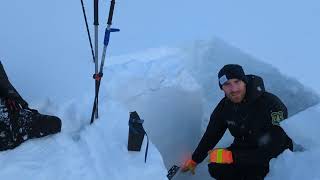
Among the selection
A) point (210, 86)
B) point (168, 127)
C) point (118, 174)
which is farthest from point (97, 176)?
point (210, 86)

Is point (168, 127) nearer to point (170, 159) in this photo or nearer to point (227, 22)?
point (170, 159)

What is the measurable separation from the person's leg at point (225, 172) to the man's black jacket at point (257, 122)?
0.63 ft

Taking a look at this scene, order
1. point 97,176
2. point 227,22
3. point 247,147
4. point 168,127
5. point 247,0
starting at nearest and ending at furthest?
point 97,176 < point 247,147 < point 168,127 < point 227,22 < point 247,0

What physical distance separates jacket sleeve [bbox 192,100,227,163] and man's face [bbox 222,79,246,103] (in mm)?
297

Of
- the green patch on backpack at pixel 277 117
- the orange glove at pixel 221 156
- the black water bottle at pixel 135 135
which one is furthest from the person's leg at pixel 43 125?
the green patch on backpack at pixel 277 117

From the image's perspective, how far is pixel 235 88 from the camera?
9.59 feet

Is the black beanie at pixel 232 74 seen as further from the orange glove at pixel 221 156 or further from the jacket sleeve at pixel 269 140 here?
the orange glove at pixel 221 156

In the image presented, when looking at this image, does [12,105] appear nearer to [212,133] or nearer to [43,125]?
[43,125]

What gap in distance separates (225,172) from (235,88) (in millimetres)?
809

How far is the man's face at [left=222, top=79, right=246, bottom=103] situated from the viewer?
292 cm

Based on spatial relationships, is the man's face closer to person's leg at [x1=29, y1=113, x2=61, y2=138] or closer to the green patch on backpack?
the green patch on backpack

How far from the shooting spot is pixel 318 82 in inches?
140

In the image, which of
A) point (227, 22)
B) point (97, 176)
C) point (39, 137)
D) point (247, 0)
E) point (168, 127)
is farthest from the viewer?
point (247, 0)

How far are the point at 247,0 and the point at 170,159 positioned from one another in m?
2.36
